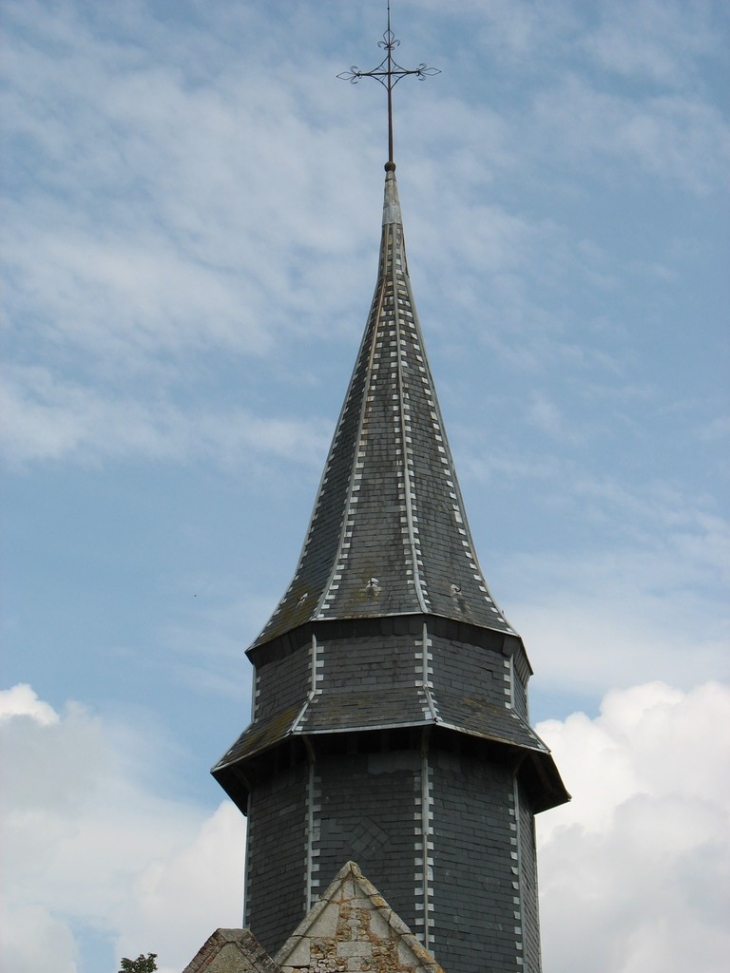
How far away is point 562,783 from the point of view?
1116 inches

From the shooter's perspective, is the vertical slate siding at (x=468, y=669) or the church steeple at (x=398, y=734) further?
the vertical slate siding at (x=468, y=669)

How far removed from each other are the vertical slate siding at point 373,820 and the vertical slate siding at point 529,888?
217 cm

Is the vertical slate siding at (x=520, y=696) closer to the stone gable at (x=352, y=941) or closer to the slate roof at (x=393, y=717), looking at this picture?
the slate roof at (x=393, y=717)

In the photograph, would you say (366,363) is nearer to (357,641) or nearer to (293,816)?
(357,641)

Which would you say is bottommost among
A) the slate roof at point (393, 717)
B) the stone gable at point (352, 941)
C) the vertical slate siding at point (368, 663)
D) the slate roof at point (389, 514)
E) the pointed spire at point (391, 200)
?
the stone gable at point (352, 941)

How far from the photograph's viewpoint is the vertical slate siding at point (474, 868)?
2520 centimetres

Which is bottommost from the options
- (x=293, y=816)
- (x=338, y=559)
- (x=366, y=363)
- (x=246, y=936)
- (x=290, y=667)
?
(x=246, y=936)

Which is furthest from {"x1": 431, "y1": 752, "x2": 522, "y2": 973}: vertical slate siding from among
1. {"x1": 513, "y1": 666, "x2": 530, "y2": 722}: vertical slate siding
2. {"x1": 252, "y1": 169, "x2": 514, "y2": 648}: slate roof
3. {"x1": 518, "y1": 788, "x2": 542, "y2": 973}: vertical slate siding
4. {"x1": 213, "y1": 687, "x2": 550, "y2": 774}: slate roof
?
{"x1": 252, "y1": 169, "x2": 514, "y2": 648}: slate roof

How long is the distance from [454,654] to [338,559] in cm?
283

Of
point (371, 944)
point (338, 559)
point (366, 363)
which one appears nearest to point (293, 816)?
point (338, 559)

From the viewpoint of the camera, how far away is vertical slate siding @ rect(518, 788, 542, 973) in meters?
26.4

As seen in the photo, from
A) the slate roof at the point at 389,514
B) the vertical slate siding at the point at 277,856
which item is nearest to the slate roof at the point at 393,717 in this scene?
the vertical slate siding at the point at 277,856

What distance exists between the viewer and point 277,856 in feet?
87.5

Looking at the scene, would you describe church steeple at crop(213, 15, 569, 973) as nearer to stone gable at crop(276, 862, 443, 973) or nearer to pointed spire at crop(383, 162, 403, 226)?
pointed spire at crop(383, 162, 403, 226)
